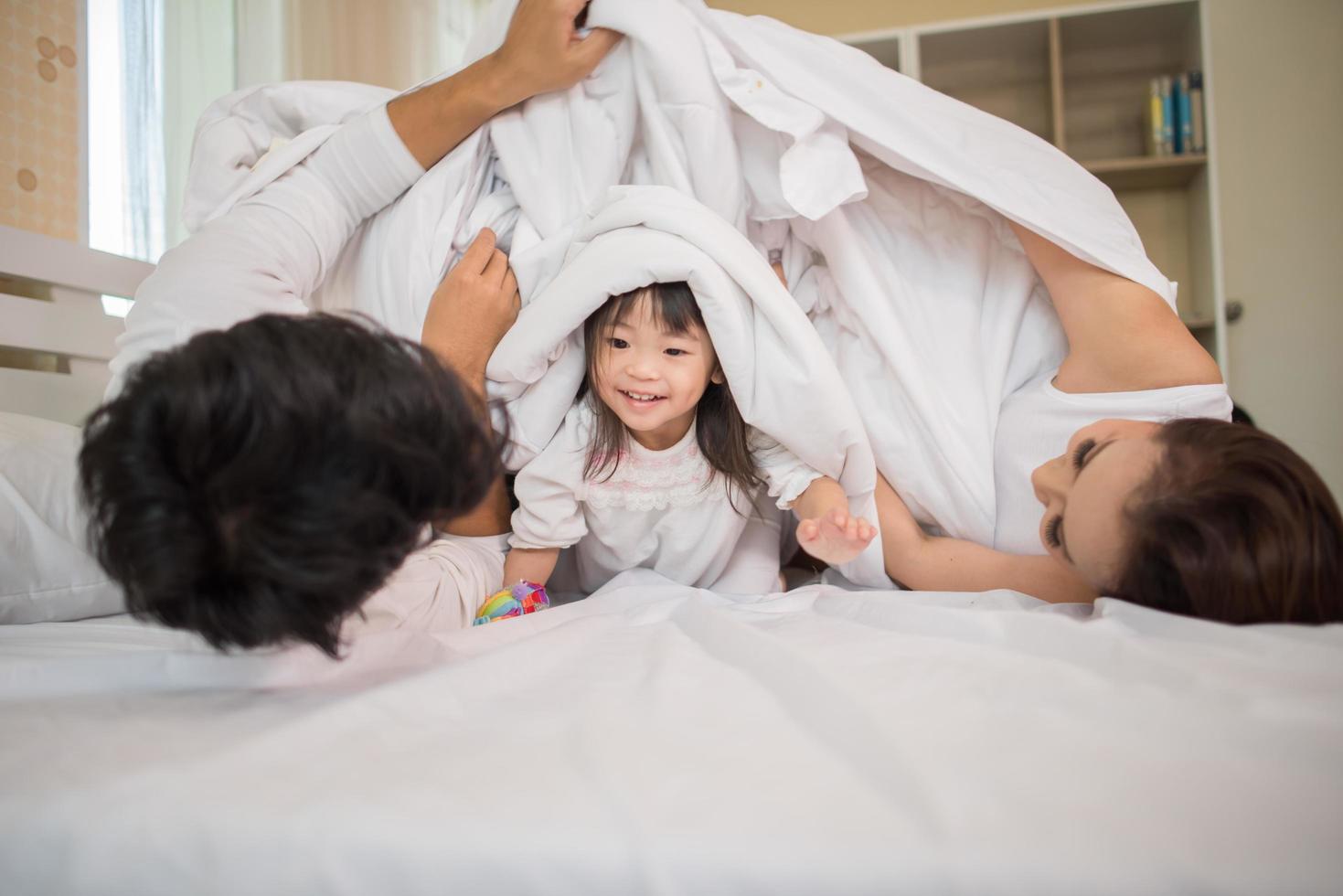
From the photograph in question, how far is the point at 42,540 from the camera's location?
89 cm

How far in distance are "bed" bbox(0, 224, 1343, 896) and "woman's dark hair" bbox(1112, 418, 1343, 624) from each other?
5 centimetres

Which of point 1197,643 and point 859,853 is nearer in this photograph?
point 859,853

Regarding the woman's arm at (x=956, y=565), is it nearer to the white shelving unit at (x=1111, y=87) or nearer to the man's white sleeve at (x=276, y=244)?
the man's white sleeve at (x=276, y=244)

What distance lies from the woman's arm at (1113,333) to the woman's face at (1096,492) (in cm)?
15

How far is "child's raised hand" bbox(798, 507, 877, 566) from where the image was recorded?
0.92 m

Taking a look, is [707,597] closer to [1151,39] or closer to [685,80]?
[685,80]

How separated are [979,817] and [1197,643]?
0.34 metres

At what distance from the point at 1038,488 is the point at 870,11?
2680 mm

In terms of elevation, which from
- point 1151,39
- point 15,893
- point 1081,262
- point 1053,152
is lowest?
point 15,893

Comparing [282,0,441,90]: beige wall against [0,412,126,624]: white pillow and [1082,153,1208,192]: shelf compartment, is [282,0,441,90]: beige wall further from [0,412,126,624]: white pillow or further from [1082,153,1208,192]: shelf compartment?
[1082,153,1208,192]: shelf compartment

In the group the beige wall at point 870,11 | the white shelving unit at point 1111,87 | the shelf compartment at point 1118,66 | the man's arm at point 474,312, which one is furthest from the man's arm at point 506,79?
the beige wall at point 870,11

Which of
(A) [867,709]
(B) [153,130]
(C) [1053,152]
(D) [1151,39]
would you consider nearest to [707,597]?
(A) [867,709]

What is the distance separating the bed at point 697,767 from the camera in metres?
0.41

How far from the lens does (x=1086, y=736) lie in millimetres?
490
